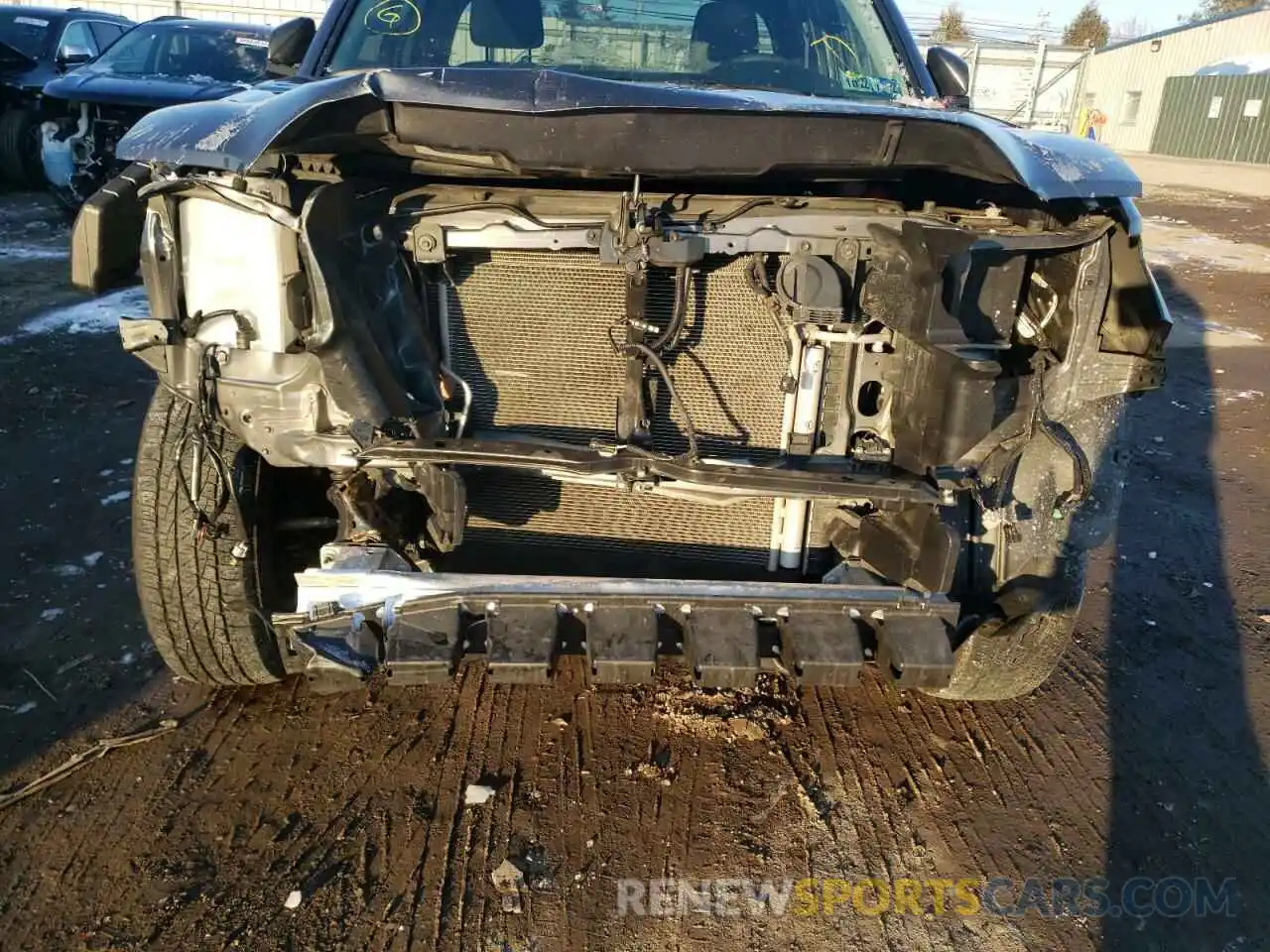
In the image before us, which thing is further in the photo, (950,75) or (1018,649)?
(950,75)

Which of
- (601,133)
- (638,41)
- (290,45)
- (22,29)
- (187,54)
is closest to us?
(601,133)

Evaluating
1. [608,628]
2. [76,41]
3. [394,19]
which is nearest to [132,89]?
[76,41]

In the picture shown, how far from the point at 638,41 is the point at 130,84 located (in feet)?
22.5

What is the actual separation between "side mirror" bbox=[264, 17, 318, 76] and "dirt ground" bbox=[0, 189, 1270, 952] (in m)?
1.92

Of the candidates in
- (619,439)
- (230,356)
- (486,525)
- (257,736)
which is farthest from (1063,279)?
(257,736)

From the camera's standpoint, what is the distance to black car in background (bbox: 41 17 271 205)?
7.75 m

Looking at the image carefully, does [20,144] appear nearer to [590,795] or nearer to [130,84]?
[130,84]

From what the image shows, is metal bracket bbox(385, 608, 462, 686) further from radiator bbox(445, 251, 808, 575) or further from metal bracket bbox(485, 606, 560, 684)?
radiator bbox(445, 251, 808, 575)

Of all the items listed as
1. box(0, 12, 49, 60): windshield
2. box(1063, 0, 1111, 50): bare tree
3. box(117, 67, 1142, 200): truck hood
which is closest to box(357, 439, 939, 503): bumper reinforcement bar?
box(117, 67, 1142, 200): truck hood

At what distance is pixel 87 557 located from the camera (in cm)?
336

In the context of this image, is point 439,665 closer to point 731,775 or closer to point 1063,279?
point 731,775

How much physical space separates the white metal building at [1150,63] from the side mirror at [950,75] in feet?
94.8

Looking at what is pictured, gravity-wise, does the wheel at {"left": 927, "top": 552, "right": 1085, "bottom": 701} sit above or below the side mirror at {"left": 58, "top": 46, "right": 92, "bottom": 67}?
below

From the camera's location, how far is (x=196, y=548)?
7.83ft
